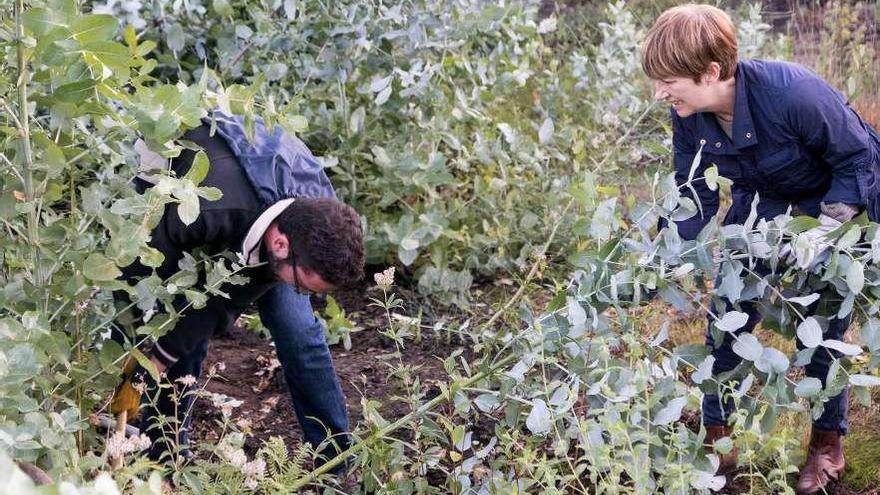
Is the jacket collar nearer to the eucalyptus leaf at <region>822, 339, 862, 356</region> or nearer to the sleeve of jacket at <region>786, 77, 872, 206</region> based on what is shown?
the sleeve of jacket at <region>786, 77, 872, 206</region>

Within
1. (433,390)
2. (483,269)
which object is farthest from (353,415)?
(483,269)

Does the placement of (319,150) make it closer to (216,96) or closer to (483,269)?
(483,269)

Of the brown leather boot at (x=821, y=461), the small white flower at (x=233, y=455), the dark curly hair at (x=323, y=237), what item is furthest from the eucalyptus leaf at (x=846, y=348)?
the small white flower at (x=233, y=455)

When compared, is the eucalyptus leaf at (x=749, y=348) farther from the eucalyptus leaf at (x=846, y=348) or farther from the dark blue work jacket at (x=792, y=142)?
the dark blue work jacket at (x=792, y=142)

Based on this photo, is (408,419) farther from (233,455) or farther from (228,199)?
(228,199)

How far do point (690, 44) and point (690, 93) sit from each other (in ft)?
0.44

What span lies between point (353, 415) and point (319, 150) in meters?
1.19

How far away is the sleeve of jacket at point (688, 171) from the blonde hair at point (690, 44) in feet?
0.78

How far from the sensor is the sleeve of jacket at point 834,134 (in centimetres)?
259

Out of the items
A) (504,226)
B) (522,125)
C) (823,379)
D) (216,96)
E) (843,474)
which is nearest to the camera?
(216,96)

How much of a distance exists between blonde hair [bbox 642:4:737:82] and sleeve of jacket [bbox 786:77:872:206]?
19 centimetres

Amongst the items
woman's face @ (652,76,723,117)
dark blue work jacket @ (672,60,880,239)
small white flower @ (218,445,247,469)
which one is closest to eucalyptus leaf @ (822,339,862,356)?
dark blue work jacket @ (672,60,880,239)

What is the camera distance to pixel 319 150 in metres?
4.27

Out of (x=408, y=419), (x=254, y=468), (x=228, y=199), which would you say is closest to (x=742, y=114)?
(x=408, y=419)
